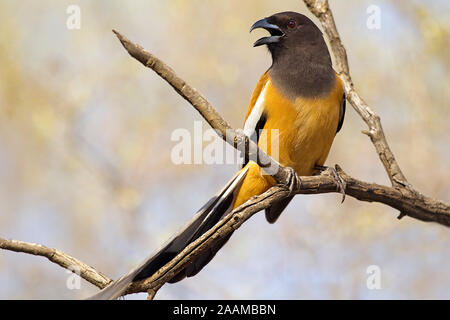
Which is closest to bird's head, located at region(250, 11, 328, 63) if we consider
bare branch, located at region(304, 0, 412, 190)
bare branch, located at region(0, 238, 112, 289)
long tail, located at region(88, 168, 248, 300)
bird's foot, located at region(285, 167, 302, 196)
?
bare branch, located at region(304, 0, 412, 190)

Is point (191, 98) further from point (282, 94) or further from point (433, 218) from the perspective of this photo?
point (433, 218)

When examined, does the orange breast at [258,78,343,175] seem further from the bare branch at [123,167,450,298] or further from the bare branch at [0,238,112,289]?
the bare branch at [0,238,112,289]

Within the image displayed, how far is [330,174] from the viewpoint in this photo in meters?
4.85

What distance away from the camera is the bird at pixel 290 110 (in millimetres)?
Answer: 5043

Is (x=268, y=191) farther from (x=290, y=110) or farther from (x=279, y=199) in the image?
(x=290, y=110)

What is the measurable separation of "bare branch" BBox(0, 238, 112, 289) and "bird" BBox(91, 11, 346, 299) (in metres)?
0.97

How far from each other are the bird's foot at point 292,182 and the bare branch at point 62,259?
1472 millimetres

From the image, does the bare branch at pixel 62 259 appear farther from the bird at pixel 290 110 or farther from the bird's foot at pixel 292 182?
the bird's foot at pixel 292 182

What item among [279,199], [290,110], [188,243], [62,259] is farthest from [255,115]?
[62,259]

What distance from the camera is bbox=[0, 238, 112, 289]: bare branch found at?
4.15 m

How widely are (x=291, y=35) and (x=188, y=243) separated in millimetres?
2205

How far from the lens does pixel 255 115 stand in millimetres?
5184
